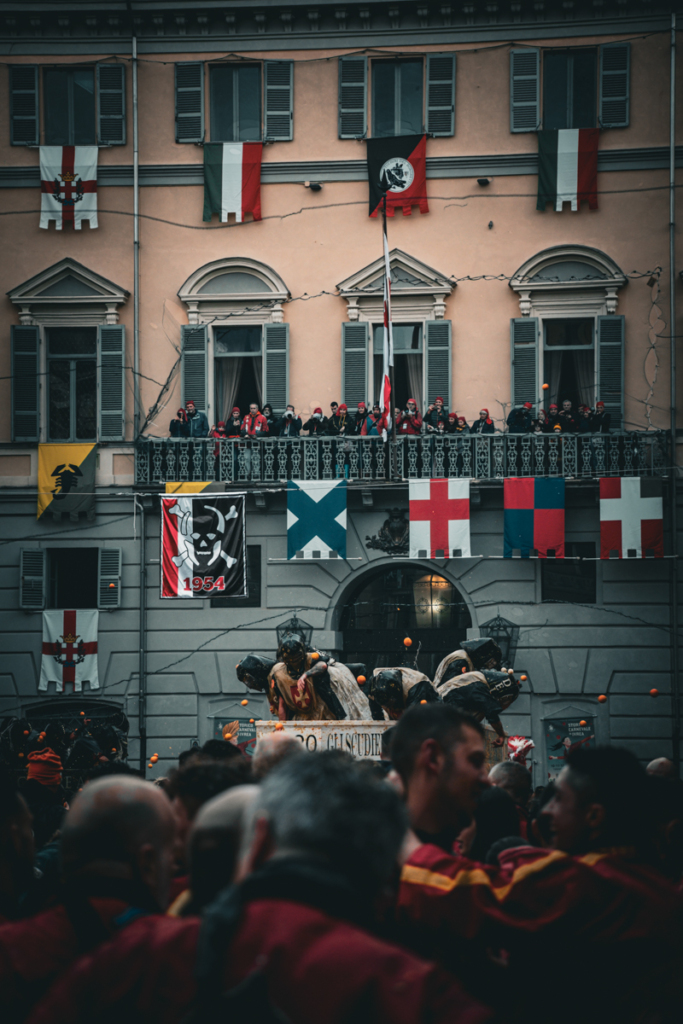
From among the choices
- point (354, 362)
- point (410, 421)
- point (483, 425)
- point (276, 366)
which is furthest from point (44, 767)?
point (354, 362)

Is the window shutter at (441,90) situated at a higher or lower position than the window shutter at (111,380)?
higher

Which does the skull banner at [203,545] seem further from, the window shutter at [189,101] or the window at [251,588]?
the window shutter at [189,101]

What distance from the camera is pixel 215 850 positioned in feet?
9.50

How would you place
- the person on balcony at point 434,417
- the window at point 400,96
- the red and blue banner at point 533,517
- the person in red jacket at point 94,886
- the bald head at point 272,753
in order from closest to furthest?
the person in red jacket at point 94,886 → the bald head at point 272,753 → the red and blue banner at point 533,517 → the person on balcony at point 434,417 → the window at point 400,96

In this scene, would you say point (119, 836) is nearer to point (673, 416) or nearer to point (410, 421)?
point (410, 421)

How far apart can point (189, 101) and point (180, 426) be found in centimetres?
640

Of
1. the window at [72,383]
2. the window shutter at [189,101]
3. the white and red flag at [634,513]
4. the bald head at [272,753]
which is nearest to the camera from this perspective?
the bald head at [272,753]

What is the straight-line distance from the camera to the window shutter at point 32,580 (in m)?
20.5

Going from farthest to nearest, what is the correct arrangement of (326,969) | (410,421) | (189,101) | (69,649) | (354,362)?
(189,101) < (354,362) < (69,649) < (410,421) < (326,969)

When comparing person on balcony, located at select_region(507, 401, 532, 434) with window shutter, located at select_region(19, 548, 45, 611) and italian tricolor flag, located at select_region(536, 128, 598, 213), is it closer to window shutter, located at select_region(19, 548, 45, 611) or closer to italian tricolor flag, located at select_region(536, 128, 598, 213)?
italian tricolor flag, located at select_region(536, 128, 598, 213)

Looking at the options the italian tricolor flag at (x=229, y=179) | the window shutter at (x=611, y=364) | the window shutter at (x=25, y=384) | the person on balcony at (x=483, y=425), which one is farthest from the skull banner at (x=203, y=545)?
the window shutter at (x=611, y=364)

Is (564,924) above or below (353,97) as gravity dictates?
below

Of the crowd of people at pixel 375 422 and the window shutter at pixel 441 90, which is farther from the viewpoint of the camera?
the window shutter at pixel 441 90

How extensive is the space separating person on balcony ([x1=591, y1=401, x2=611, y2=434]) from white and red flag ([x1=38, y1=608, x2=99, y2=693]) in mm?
9762
